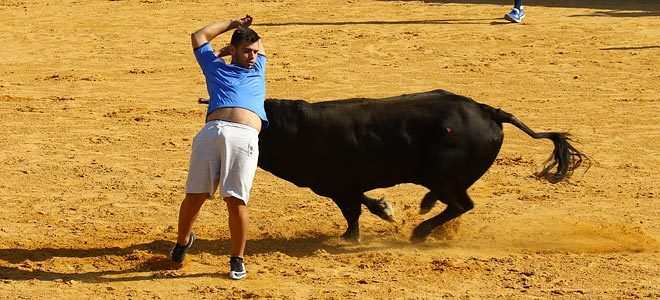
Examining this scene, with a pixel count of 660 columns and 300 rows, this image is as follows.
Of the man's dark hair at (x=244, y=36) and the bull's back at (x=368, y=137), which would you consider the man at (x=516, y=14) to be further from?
the man's dark hair at (x=244, y=36)

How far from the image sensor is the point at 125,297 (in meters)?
7.98

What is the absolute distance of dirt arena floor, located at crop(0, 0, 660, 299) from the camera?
851cm

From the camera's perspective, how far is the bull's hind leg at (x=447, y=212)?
915 centimetres

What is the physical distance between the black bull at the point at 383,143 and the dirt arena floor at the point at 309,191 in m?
0.54

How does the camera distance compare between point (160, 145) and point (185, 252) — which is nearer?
point (185, 252)

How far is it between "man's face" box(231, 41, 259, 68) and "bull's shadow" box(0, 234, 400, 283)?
4.68 feet

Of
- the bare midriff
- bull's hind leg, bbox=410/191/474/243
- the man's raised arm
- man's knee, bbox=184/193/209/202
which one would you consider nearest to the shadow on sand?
bull's hind leg, bbox=410/191/474/243

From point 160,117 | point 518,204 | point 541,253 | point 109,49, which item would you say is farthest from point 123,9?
A: point 541,253

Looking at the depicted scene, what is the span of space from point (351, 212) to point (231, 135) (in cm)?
156

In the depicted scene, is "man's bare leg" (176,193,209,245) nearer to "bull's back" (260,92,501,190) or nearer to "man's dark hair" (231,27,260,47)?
"bull's back" (260,92,501,190)

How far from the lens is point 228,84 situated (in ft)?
27.0

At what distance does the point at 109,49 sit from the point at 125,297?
10448mm

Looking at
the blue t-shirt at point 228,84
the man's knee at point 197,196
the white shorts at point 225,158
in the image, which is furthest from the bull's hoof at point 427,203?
the man's knee at point 197,196

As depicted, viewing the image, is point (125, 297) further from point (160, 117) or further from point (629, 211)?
point (160, 117)
